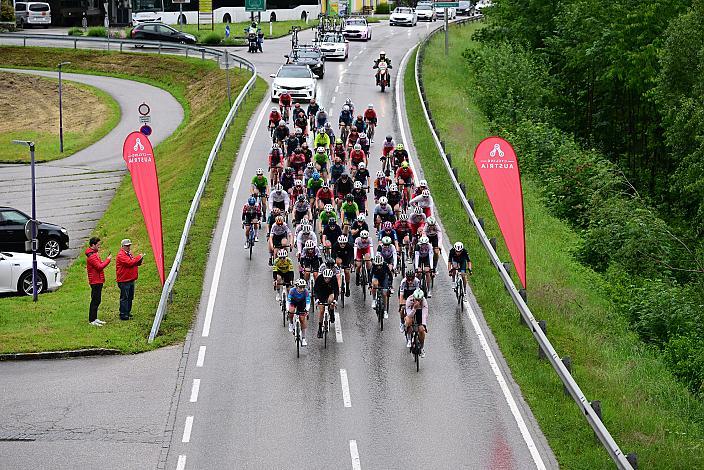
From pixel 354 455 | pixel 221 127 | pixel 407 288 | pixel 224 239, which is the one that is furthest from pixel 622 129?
pixel 354 455

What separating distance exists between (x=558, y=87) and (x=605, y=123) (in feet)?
10.6

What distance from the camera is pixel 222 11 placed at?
8344cm

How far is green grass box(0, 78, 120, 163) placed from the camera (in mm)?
48009

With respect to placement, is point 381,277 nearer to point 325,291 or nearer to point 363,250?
point 325,291

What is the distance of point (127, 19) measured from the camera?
81.4m

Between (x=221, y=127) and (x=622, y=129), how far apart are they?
905 inches

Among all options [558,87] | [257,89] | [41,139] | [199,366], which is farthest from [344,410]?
[558,87]

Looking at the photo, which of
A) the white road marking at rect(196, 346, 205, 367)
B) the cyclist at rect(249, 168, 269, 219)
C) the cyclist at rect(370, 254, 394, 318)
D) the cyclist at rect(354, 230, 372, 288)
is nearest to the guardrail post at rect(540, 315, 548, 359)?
the cyclist at rect(370, 254, 394, 318)

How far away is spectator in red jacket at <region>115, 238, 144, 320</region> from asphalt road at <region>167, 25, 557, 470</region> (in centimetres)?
152

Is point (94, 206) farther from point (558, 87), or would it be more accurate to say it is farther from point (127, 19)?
point (127, 19)

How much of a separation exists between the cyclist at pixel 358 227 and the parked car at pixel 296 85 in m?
22.1

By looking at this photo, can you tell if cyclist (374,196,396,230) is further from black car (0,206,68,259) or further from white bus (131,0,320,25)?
white bus (131,0,320,25)

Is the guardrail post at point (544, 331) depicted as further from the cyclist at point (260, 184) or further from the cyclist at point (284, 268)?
the cyclist at point (260, 184)

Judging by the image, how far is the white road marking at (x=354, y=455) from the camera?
16.1 metres
